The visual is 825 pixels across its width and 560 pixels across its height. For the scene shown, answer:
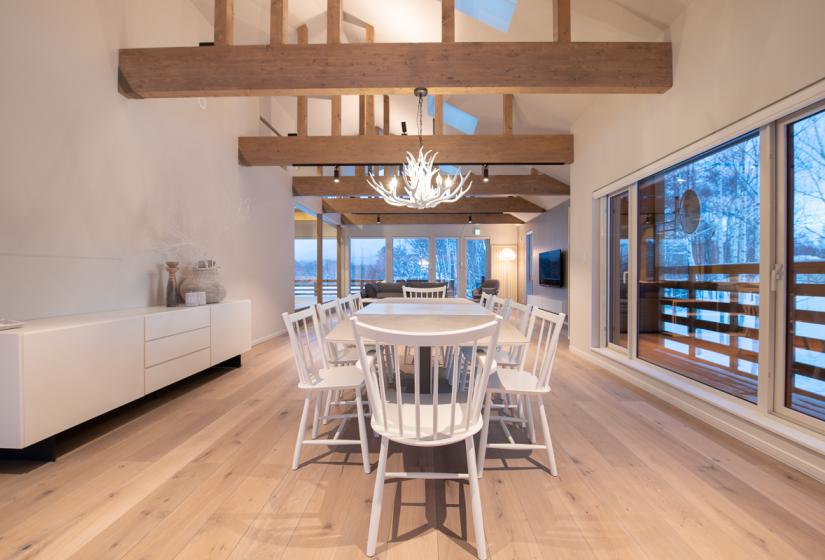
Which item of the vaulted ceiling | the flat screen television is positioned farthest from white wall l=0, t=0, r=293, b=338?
the flat screen television

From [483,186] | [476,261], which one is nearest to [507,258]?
[476,261]

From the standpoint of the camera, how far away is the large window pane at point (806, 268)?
2068 millimetres

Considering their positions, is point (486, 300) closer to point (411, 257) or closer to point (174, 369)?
point (174, 369)

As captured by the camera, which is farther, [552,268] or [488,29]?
[552,268]

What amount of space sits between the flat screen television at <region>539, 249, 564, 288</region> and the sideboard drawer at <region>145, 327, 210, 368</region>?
651 centimetres

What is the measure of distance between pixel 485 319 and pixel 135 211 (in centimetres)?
310

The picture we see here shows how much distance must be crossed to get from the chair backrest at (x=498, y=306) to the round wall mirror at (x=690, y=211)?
5.19ft

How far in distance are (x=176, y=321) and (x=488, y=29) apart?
3992 millimetres

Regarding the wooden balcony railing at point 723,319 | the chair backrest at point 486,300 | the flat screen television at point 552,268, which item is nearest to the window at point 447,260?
the flat screen television at point 552,268

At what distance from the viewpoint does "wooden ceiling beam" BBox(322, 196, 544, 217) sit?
901cm

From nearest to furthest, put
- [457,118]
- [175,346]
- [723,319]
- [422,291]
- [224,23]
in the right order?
[723,319] → [175,346] → [224,23] → [422,291] → [457,118]

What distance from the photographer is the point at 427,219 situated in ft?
35.8

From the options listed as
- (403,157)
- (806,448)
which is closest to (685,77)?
(806,448)

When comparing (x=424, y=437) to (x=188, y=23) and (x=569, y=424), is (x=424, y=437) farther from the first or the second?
(x=188, y=23)
